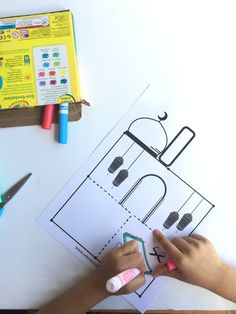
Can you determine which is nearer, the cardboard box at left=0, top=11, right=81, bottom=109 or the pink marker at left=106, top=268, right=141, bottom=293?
the pink marker at left=106, top=268, right=141, bottom=293

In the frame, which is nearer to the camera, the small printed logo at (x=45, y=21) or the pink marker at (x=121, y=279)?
the pink marker at (x=121, y=279)

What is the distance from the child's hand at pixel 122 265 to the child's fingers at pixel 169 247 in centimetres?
4

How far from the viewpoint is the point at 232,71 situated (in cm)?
74

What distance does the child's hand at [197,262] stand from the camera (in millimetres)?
715

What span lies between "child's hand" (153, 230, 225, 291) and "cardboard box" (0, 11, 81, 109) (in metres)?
0.31

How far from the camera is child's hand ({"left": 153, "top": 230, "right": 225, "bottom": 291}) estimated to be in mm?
715

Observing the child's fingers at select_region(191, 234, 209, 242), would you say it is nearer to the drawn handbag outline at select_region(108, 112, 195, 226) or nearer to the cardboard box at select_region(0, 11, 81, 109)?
the drawn handbag outline at select_region(108, 112, 195, 226)

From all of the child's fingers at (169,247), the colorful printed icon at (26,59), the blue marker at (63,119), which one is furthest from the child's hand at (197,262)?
the colorful printed icon at (26,59)

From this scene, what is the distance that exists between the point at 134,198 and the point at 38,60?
0.30 metres

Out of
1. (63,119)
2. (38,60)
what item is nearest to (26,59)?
(38,60)

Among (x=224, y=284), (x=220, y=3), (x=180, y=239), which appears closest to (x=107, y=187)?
(x=180, y=239)

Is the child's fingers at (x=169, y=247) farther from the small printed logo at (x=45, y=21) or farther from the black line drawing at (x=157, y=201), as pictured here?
the small printed logo at (x=45, y=21)

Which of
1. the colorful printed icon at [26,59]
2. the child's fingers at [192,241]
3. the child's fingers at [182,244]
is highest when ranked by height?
the colorful printed icon at [26,59]

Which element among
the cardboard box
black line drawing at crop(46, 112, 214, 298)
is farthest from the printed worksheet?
the cardboard box
